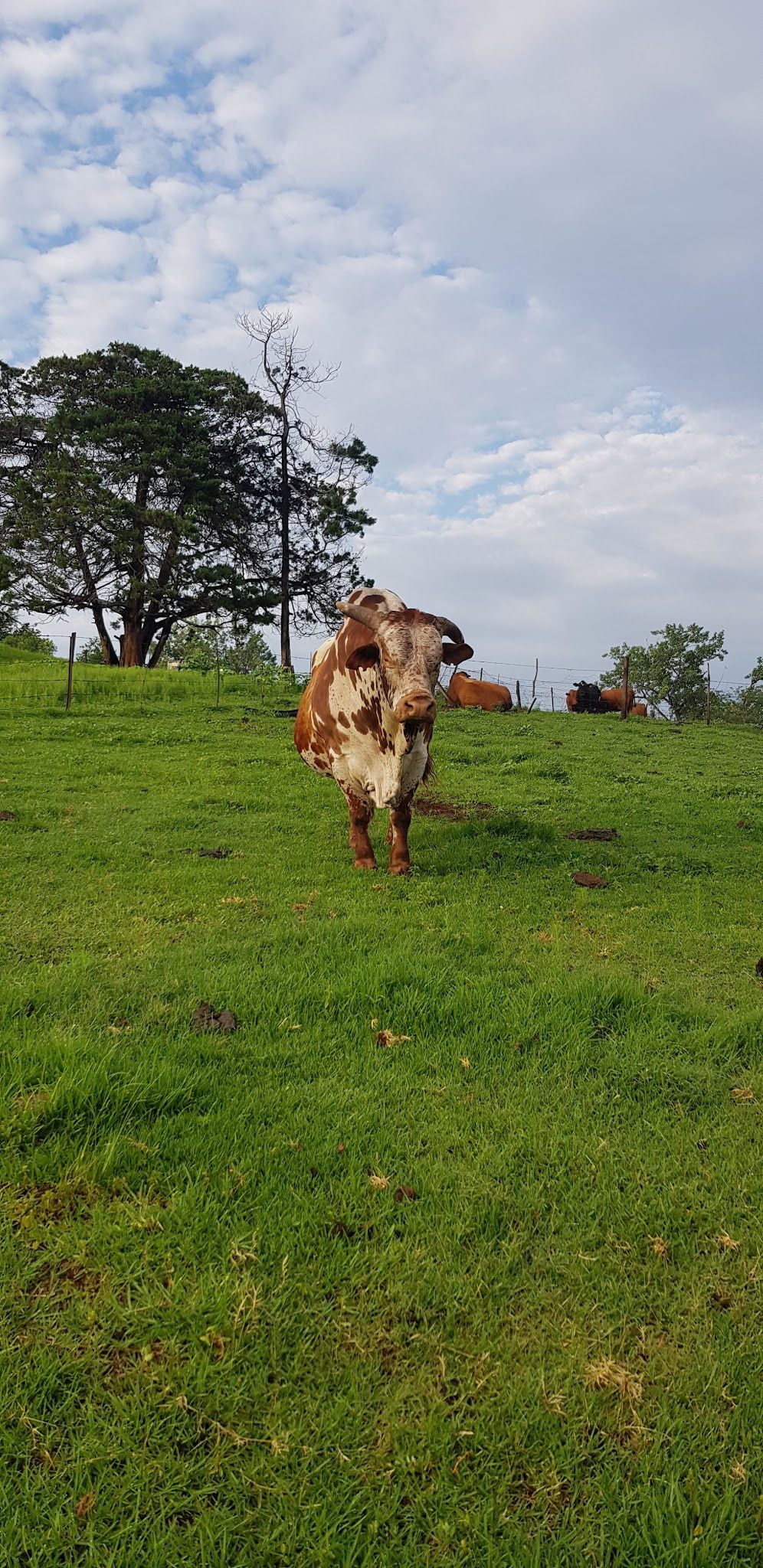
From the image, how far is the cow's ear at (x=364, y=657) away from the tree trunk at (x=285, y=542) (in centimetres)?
2679

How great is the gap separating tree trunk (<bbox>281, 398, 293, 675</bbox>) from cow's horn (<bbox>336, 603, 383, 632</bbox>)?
86.4 feet

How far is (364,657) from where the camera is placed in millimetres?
6840

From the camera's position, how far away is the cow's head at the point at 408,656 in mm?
6203

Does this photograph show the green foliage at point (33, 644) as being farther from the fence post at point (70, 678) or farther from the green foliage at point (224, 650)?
the fence post at point (70, 678)

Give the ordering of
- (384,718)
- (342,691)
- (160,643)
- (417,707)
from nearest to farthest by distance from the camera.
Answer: (417,707) → (384,718) → (342,691) → (160,643)

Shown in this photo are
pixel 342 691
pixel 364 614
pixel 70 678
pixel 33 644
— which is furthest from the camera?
pixel 33 644

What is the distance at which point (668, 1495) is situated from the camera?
1811mm

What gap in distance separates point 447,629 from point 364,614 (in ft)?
2.55

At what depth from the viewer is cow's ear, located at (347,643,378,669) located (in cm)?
678

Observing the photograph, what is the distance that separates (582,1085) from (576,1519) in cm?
190

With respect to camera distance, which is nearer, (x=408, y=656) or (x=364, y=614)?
(x=408, y=656)

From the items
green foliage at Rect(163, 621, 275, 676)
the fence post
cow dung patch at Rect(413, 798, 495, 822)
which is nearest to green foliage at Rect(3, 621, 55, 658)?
green foliage at Rect(163, 621, 275, 676)

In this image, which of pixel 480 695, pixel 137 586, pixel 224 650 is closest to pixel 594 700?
pixel 480 695

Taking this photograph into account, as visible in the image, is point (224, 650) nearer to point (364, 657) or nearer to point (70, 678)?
point (70, 678)
